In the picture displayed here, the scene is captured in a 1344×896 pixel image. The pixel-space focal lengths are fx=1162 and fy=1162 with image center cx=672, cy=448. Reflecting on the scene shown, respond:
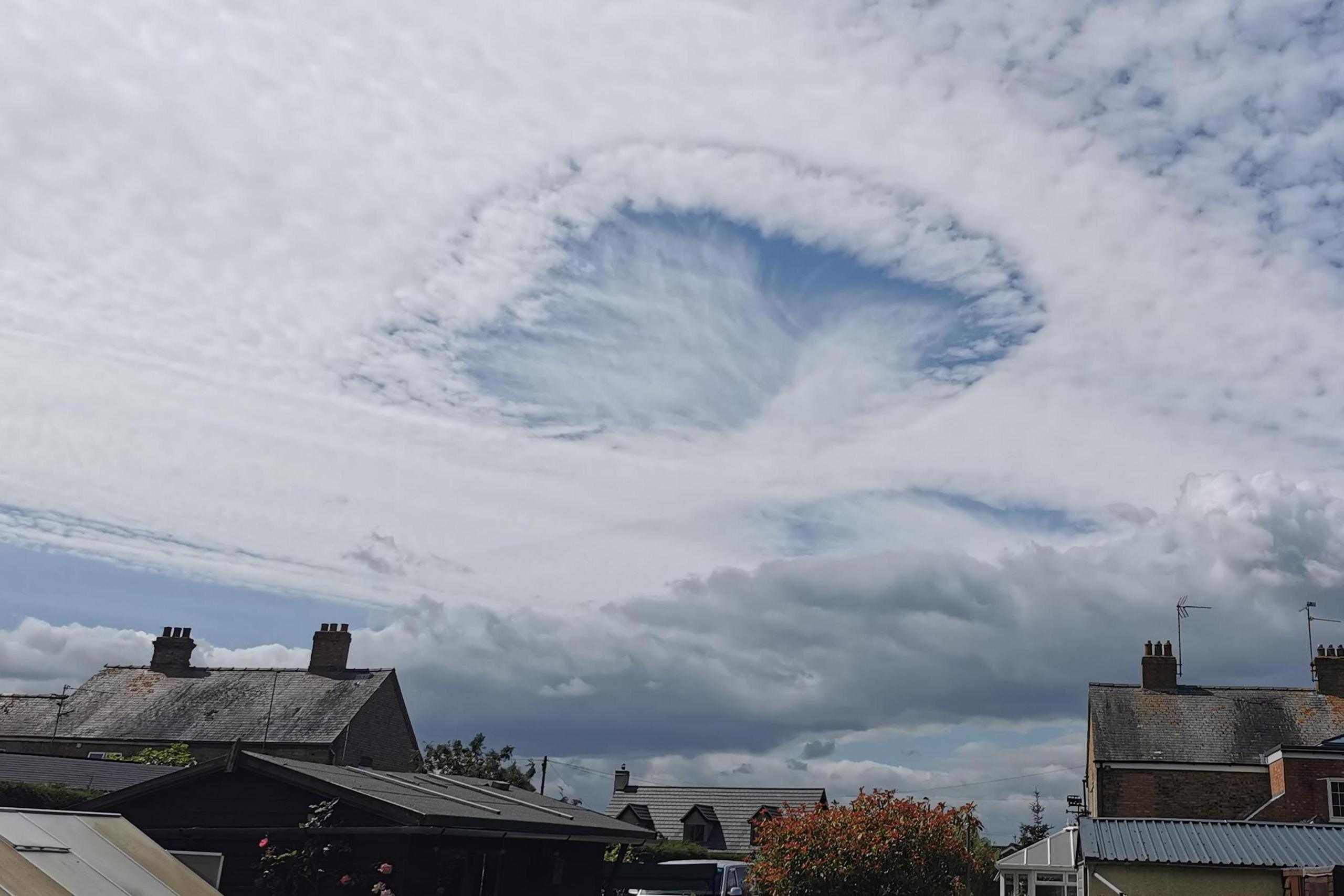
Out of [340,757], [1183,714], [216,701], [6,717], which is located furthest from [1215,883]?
[6,717]

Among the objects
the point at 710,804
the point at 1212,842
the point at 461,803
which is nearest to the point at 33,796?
the point at 461,803

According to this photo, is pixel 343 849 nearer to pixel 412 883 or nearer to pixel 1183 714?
pixel 412 883

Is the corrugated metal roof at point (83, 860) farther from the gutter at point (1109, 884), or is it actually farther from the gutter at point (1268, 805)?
the gutter at point (1268, 805)

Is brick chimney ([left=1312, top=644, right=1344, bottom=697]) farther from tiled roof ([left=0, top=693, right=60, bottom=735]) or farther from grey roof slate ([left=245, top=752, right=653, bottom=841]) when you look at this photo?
tiled roof ([left=0, top=693, right=60, bottom=735])

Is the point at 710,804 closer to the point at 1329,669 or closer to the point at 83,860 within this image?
the point at 1329,669

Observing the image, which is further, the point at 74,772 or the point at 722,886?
the point at 74,772

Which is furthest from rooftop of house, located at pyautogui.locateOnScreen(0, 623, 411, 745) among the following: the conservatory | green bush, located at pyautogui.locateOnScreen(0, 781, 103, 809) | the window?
the window
